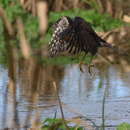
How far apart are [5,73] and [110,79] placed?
100cm

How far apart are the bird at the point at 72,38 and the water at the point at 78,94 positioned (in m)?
0.27

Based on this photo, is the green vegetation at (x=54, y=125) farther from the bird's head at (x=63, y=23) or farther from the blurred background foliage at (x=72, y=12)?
the blurred background foliage at (x=72, y=12)

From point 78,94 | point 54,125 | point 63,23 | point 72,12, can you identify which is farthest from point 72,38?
point 72,12

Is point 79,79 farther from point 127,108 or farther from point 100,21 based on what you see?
point 100,21

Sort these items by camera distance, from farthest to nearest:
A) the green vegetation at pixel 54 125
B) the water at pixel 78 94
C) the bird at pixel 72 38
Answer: the water at pixel 78 94 < the bird at pixel 72 38 < the green vegetation at pixel 54 125

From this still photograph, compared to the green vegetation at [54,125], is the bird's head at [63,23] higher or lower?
higher

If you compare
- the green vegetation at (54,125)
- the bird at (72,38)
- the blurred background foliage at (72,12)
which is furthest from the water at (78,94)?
the blurred background foliage at (72,12)

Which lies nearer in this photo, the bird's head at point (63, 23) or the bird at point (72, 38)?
the bird at point (72, 38)

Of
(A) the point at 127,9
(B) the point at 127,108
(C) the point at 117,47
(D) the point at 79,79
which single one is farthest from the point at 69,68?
(A) the point at 127,9

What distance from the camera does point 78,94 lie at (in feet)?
17.1

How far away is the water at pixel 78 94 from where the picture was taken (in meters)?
4.39

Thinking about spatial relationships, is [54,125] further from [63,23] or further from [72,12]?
[72,12]

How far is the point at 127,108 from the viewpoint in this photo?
4.69m

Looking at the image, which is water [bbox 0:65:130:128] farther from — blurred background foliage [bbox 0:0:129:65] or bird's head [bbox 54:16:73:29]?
blurred background foliage [bbox 0:0:129:65]
